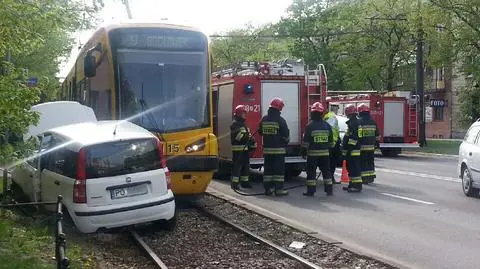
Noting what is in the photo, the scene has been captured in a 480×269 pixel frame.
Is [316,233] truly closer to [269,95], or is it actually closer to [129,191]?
[129,191]

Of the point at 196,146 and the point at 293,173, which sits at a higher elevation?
the point at 196,146

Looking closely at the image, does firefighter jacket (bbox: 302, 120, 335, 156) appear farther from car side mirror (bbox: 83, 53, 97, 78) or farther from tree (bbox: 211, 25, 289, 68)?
tree (bbox: 211, 25, 289, 68)

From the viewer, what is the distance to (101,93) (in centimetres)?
1292

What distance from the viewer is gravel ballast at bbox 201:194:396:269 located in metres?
8.20

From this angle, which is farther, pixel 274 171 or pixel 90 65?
pixel 274 171


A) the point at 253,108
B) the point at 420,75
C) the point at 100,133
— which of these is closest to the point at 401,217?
the point at 100,133

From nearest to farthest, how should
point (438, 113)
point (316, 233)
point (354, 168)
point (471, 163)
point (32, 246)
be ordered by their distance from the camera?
point (32, 246) < point (316, 233) < point (471, 163) < point (354, 168) < point (438, 113)

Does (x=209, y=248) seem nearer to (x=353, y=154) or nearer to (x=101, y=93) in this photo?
(x=101, y=93)

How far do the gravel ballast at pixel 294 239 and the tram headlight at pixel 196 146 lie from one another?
48.8 inches

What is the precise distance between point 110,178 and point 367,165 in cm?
765

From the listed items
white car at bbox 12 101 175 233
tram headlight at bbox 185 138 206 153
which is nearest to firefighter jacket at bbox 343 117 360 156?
tram headlight at bbox 185 138 206 153

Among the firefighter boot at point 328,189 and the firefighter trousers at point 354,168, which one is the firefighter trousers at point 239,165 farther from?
the firefighter trousers at point 354,168

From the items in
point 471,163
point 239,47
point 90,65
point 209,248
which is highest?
point 239,47

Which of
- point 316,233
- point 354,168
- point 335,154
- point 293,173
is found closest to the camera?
point 316,233
